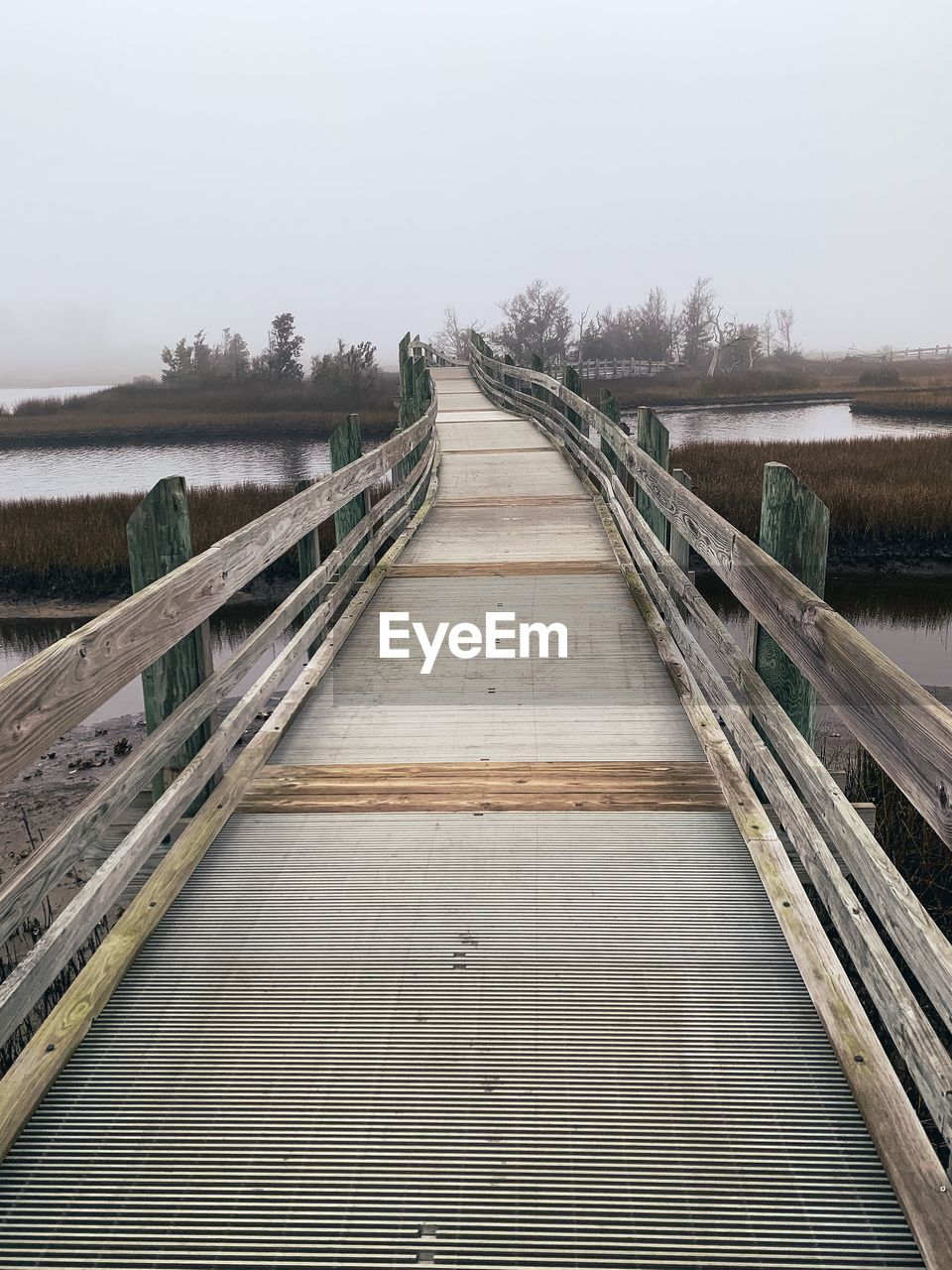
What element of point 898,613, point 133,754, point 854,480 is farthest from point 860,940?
point 854,480

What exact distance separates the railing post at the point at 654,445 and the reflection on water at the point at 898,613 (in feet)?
13.9

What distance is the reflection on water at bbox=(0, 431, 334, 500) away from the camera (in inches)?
1146

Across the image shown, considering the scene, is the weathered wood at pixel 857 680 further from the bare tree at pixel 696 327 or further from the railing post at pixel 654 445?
the bare tree at pixel 696 327

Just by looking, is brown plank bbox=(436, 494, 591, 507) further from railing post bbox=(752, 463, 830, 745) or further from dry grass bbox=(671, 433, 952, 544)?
railing post bbox=(752, 463, 830, 745)

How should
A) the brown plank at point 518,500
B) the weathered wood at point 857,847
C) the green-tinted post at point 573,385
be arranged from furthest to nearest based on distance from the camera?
the green-tinted post at point 573,385 → the brown plank at point 518,500 → the weathered wood at point 857,847

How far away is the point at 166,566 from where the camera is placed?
151 inches

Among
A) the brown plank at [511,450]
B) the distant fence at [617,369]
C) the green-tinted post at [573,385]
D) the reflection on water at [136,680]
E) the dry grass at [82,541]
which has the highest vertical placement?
the distant fence at [617,369]

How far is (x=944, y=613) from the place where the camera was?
545 inches

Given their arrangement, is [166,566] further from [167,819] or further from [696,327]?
[696,327]

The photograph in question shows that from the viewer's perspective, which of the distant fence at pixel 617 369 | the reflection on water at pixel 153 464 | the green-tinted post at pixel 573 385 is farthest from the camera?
the distant fence at pixel 617 369

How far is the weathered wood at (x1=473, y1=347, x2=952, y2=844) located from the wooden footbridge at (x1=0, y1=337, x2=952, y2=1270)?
12 mm

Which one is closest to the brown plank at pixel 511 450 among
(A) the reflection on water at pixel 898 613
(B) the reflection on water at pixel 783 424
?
(A) the reflection on water at pixel 898 613

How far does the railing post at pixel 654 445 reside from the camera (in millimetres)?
7672

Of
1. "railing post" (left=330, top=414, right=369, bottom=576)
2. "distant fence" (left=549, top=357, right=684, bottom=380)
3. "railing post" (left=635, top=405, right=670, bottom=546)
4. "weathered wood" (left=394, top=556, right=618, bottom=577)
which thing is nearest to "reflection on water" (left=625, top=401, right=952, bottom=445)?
"distant fence" (left=549, top=357, right=684, bottom=380)
